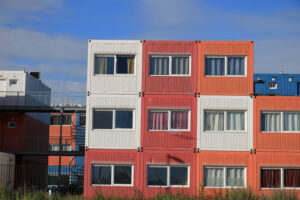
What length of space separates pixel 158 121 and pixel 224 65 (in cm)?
448

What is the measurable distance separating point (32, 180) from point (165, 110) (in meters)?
14.3

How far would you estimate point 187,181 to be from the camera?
1005 inches

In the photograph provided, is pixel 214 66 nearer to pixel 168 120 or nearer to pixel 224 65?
pixel 224 65

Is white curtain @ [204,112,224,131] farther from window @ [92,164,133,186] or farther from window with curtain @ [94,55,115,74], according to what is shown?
window with curtain @ [94,55,115,74]

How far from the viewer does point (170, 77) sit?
26219 mm

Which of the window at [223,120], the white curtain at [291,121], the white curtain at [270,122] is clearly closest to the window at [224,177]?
the window at [223,120]

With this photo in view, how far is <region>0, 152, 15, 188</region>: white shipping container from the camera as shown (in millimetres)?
29648

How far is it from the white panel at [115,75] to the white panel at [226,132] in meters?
3.50

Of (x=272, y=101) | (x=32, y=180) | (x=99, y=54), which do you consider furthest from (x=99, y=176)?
(x=32, y=180)

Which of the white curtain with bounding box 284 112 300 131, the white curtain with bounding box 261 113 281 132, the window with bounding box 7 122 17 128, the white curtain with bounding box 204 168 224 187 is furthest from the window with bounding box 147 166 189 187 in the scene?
the window with bounding box 7 122 17 128

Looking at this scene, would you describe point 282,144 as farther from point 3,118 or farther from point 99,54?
point 3,118

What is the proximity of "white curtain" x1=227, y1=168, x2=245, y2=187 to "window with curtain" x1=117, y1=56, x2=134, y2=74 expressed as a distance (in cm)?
719

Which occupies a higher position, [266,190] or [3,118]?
[3,118]

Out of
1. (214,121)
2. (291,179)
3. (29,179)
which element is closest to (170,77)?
(214,121)
